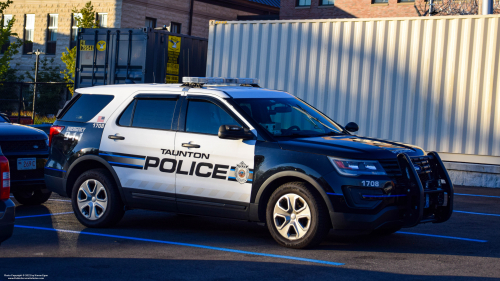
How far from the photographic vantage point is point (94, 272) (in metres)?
5.79

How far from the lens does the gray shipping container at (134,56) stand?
1623 centimetres

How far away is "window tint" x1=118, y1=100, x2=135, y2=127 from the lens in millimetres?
8039

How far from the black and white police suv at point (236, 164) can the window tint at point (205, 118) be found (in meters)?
0.01

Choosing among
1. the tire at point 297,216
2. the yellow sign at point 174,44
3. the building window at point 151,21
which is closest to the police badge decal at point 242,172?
the tire at point 297,216

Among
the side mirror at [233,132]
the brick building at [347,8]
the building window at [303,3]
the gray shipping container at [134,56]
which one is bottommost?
the side mirror at [233,132]

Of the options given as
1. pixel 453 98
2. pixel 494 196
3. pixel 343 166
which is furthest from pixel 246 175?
pixel 453 98

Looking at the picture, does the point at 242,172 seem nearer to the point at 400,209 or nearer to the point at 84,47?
the point at 400,209

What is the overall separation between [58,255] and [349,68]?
9751mm

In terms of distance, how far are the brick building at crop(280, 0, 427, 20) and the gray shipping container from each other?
Answer: 19594 millimetres

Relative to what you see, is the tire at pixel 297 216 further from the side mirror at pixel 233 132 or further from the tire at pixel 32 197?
the tire at pixel 32 197

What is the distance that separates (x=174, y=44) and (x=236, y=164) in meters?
10.2

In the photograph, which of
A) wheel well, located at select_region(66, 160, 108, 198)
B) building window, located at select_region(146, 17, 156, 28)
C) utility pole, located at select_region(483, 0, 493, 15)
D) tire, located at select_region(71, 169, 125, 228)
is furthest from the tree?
tire, located at select_region(71, 169, 125, 228)

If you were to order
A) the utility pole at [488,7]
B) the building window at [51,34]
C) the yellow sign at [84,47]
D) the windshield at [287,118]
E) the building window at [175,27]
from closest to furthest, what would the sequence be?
the windshield at [287,118] < the utility pole at [488,7] < the yellow sign at [84,47] < the building window at [51,34] < the building window at [175,27]

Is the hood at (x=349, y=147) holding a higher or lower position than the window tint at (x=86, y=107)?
lower
